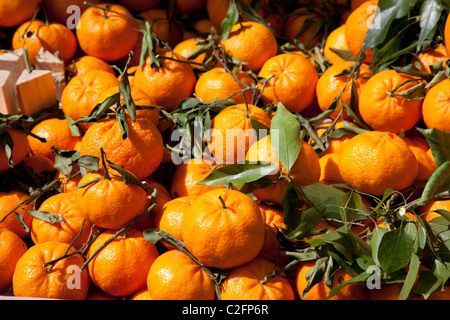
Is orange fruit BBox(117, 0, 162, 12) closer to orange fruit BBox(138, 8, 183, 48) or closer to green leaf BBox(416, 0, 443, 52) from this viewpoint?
orange fruit BBox(138, 8, 183, 48)

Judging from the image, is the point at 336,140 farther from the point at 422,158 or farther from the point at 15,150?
the point at 15,150

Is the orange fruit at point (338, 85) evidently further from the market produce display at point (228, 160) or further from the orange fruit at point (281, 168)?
the orange fruit at point (281, 168)

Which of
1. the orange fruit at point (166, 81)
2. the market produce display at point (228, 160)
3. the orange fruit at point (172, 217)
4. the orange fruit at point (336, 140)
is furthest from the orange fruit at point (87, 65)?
the orange fruit at point (336, 140)

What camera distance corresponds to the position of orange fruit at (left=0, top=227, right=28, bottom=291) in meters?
1.25

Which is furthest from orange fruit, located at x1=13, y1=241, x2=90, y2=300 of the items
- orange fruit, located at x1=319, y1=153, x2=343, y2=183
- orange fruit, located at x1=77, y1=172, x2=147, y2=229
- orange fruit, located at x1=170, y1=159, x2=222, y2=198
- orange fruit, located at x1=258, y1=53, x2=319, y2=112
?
orange fruit, located at x1=258, y1=53, x2=319, y2=112

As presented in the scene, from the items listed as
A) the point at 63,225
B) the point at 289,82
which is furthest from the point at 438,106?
the point at 63,225

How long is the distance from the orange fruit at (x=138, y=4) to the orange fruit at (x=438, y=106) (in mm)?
1309

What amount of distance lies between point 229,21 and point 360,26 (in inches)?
19.5

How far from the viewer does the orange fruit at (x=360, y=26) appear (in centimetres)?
165

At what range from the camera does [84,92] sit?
158 centimetres

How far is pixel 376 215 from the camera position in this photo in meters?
1.18

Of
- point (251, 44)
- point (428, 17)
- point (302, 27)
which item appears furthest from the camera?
point (302, 27)

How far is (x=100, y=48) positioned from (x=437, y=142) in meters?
1.34
